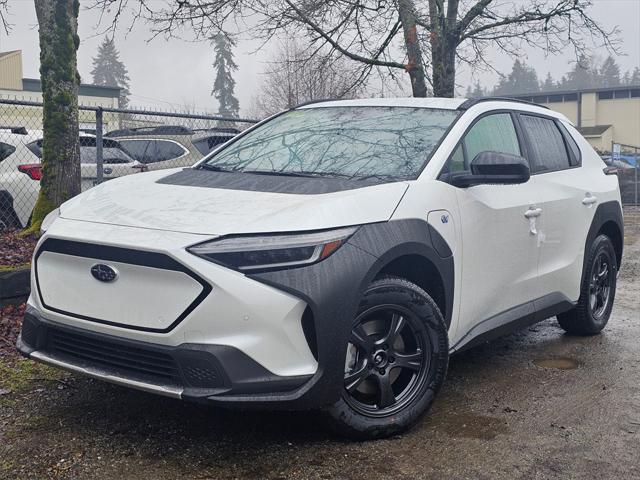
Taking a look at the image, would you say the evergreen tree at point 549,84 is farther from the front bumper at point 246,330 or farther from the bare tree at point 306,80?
the front bumper at point 246,330

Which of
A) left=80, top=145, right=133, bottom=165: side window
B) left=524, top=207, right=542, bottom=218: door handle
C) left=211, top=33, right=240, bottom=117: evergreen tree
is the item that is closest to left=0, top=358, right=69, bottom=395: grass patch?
left=524, top=207, right=542, bottom=218: door handle

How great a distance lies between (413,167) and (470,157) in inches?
20.6

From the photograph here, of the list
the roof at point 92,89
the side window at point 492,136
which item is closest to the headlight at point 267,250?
the side window at point 492,136

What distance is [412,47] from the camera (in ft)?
42.6

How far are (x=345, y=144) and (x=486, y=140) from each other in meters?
0.92

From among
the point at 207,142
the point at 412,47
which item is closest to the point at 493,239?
the point at 207,142

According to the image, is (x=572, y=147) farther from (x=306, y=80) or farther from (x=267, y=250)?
(x=306, y=80)

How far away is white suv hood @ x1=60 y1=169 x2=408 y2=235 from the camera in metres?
3.27

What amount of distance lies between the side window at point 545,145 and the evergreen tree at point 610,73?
11639 cm

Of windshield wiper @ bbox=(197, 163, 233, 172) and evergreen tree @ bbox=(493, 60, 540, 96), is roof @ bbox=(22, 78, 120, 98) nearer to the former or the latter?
windshield wiper @ bbox=(197, 163, 233, 172)

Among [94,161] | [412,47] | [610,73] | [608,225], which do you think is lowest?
[608,225]

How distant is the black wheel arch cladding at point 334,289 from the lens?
318 centimetres

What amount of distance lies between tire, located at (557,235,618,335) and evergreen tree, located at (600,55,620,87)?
115937mm

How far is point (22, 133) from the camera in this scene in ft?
30.5
